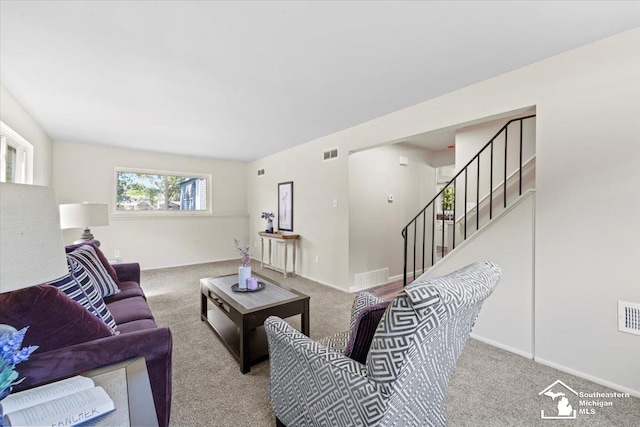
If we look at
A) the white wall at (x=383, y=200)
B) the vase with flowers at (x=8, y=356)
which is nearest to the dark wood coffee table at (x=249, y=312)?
the vase with flowers at (x=8, y=356)

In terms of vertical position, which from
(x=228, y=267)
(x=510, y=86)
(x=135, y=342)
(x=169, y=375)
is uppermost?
(x=510, y=86)

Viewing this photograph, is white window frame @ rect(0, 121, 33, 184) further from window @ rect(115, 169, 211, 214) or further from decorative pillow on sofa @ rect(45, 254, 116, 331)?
decorative pillow on sofa @ rect(45, 254, 116, 331)

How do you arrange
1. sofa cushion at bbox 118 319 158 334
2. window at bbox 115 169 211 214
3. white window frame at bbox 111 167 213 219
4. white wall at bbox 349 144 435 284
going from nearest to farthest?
1. sofa cushion at bbox 118 319 158 334
2. white wall at bbox 349 144 435 284
3. white window frame at bbox 111 167 213 219
4. window at bbox 115 169 211 214

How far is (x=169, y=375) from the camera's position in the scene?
4.41ft

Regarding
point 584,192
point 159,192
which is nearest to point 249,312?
point 584,192

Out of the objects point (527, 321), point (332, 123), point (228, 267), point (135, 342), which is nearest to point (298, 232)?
point (228, 267)

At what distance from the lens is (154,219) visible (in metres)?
5.40

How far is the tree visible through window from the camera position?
17.2 ft

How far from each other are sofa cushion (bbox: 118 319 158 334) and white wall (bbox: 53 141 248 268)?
13.1ft

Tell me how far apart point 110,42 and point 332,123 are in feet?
7.93

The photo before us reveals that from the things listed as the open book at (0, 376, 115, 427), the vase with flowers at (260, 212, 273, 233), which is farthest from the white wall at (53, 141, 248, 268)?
the open book at (0, 376, 115, 427)

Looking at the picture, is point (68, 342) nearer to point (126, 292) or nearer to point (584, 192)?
point (126, 292)

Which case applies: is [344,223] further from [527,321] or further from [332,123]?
[527,321]

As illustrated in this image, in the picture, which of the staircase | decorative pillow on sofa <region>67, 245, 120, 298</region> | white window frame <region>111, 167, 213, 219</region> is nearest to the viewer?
decorative pillow on sofa <region>67, 245, 120, 298</region>
